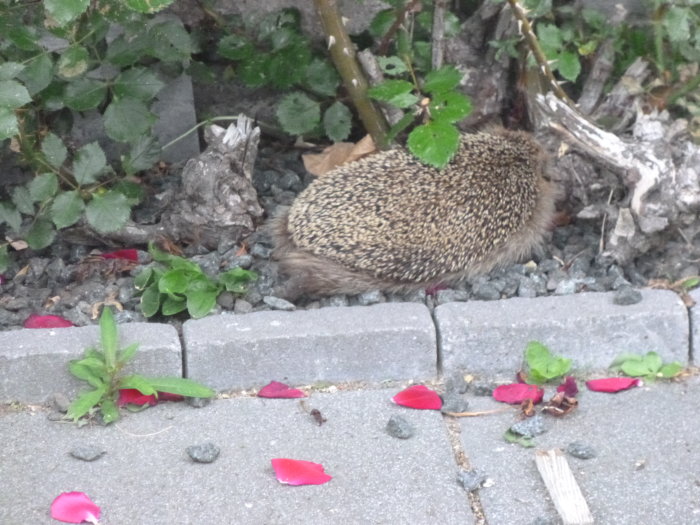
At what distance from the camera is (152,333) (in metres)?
4.02

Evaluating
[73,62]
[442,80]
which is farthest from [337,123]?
[73,62]

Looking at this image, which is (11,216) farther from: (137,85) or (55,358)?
(55,358)

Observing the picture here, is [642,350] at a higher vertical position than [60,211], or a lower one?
lower

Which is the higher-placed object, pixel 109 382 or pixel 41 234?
pixel 41 234

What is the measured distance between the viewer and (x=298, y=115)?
5062 millimetres

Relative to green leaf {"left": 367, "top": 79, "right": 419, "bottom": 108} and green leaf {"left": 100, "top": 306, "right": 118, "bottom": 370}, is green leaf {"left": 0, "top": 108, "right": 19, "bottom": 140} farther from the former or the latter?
green leaf {"left": 367, "top": 79, "right": 419, "bottom": 108}

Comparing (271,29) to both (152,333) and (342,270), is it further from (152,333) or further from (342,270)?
(152,333)

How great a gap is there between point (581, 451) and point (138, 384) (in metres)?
1.59

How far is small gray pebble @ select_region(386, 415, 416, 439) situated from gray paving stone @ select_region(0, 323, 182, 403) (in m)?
0.87

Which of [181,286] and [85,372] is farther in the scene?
[181,286]

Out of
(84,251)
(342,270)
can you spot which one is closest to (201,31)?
(84,251)

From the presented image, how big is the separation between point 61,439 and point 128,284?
97 centimetres

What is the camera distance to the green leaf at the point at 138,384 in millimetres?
3744

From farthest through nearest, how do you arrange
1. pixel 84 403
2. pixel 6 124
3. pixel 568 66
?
1. pixel 568 66
2. pixel 84 403
3. pixel 6 124
